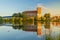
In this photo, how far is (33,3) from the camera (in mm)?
3473

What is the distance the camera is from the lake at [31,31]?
11.1 ft

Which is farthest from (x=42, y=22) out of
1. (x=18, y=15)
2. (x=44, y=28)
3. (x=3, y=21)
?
(x=3, y=21)

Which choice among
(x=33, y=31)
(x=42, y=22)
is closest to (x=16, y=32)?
(x=33, y=31)

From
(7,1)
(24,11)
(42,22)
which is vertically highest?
(7,1)

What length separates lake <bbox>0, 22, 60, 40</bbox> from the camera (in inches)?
133

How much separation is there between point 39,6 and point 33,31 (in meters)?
0.59

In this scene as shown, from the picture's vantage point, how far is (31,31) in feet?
11.4

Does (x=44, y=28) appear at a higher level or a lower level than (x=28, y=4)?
lower

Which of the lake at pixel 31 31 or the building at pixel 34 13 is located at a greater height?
the building at pixel 34 13

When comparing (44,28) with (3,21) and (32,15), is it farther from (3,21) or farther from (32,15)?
(3,21)

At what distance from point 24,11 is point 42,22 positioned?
0.48 metres

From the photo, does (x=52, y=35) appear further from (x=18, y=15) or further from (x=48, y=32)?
(x=18, y=15)

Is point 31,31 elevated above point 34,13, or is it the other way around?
point 34,13

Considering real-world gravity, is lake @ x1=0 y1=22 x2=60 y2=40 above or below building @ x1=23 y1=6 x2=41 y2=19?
below
